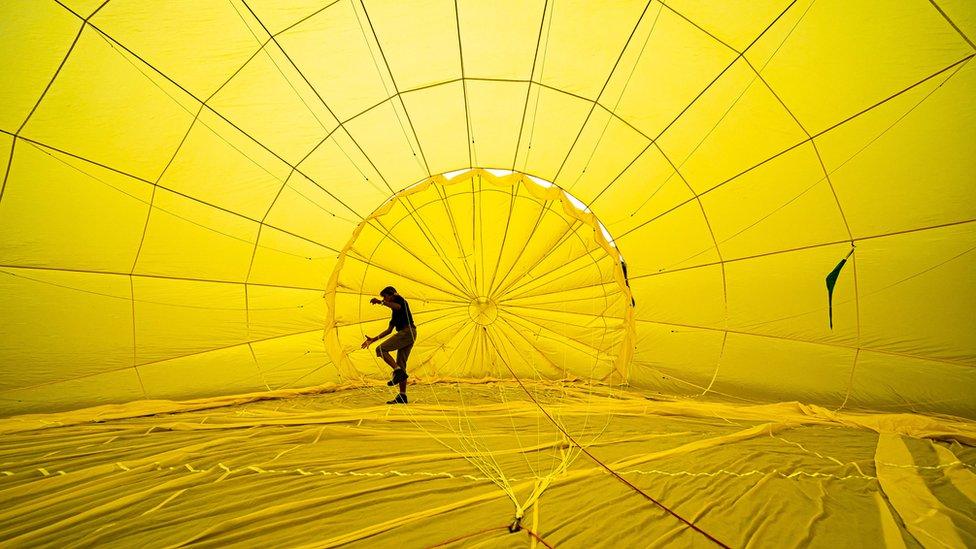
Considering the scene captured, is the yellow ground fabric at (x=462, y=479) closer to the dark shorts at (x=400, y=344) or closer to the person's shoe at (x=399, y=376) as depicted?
the person's shoe at (x=399, y=376)

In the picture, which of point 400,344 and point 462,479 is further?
point 400,344

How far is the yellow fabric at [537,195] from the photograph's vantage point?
7.09 ft

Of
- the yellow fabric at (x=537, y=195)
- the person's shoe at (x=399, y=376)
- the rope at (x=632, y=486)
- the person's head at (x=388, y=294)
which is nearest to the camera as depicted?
the rope at (x=632, y=486)

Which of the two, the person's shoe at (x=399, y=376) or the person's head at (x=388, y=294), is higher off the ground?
the person's head at (x=388, y=294)

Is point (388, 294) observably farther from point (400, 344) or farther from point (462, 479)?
point (462, 479)

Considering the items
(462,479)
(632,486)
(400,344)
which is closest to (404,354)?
(400,344)

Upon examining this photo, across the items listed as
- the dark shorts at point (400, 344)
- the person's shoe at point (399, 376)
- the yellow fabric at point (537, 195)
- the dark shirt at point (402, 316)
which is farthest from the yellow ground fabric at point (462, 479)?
the dark shirt at point (402, 316)

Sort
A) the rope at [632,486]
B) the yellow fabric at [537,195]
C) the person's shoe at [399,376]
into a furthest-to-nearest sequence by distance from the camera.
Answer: the person's shoe at [399,376] → the yellow fabric at [537,195] → the rope at [632,486]

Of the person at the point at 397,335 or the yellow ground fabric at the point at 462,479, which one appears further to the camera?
the person at the point at 397,335

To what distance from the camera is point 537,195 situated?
A: 4.09 meters

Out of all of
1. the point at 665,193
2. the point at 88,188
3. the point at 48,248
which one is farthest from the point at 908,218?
the point at 48,248

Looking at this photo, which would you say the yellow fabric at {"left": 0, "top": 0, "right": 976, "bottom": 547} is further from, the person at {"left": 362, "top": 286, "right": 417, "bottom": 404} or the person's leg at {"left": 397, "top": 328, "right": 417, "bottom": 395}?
the person at {"left": 362, "top": 286, "right": 417, "bottom": 404}

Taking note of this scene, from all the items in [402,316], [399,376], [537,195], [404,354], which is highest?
[537,195]

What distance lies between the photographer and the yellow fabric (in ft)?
7.09
